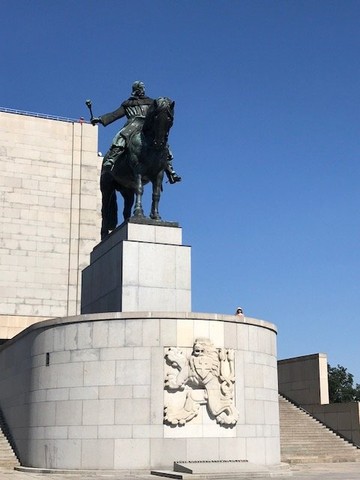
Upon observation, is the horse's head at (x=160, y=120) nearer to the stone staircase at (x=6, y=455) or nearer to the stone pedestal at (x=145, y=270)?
the stone pedestal at (x=145, y=270)

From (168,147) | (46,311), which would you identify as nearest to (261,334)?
(168,147)

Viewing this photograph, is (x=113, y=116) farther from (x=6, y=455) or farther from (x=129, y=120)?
(x=6, y=455)

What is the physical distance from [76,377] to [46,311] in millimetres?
21543

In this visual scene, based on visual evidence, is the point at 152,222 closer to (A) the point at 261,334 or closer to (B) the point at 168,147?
(B) the point at 168,147

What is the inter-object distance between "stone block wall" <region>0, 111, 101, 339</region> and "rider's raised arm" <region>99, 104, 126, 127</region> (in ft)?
57.3

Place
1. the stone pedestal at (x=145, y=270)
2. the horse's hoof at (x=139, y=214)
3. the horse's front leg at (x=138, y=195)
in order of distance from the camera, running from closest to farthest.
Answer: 1. the stone pedestal at (x=145, y=270)
2. the horse's hoof at (x=139, y=214)
3. the horse's front leg at (x=138, y=195)

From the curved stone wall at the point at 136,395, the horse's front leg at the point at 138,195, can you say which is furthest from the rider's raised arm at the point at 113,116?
the curved stone wall at the point at 136,395

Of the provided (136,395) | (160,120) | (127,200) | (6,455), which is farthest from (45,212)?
(136,395)

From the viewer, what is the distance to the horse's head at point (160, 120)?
2064 centimetres

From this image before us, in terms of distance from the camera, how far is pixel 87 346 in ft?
59.5

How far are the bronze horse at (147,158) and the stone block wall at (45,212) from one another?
17030 mm

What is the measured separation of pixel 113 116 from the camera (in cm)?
2348

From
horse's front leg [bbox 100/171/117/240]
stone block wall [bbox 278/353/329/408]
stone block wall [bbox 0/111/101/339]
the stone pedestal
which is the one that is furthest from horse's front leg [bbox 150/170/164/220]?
stone block wall [bbox 0/111/101/339]

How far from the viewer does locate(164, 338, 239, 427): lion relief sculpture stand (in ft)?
57.3
